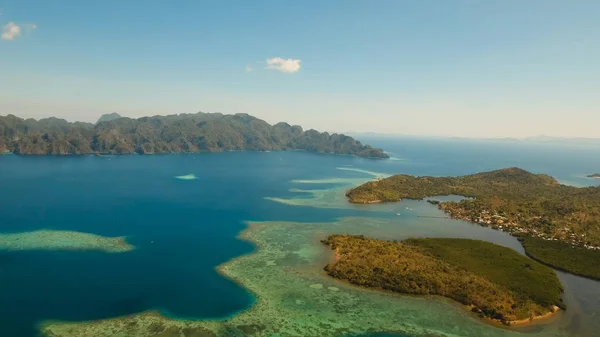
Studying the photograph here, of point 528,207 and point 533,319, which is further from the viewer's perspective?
point 528,207

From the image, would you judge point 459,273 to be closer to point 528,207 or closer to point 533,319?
point 533,319

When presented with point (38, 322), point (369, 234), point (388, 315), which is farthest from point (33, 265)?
point (369, 234)

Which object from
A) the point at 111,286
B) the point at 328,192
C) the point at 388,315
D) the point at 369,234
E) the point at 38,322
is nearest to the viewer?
the point at 38,322

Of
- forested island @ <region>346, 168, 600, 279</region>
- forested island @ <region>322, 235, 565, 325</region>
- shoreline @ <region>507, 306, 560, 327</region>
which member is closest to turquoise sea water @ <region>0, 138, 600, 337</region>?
shoreline @ <region>507, 306, 560, 327</region>

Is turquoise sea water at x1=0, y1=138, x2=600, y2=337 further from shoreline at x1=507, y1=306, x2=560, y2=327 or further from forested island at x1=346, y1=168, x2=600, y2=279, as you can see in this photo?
forested island at x1=346, y1=168, x2=600, y2=279

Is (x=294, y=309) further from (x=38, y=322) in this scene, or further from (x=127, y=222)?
(x=127, y=222)

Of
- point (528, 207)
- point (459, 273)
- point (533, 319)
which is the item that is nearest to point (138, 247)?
point (459, 273)

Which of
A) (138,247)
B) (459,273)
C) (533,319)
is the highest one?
(459,273)
